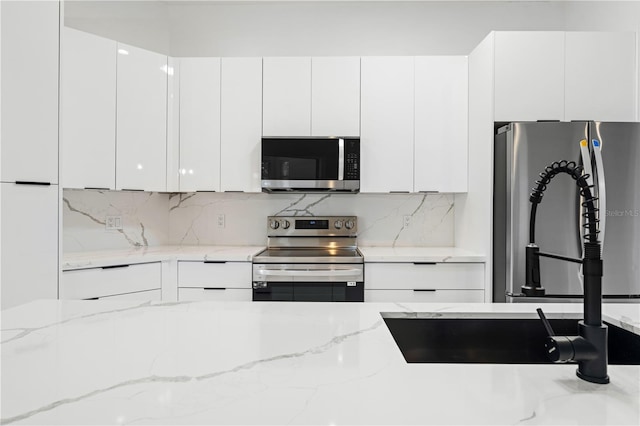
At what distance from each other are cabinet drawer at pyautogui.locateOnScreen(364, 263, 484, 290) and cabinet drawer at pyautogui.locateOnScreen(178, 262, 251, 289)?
0.83 m

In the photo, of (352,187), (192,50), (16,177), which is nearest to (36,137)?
(16,177)

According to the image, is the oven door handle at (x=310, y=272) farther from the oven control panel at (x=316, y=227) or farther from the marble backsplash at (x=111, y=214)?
the marble backsplash at (x=111, y=214)

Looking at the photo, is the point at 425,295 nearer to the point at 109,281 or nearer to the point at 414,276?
the point at 414,276

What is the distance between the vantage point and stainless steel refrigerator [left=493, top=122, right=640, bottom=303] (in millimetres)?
2381

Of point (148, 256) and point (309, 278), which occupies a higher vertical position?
point (148, 256)

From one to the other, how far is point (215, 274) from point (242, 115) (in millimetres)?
1193

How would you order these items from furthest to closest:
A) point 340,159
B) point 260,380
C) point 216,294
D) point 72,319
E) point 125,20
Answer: point 125,20 → point 340,159 → point 216,294 → point 72,319 → point 260,380

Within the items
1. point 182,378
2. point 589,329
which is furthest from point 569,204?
point 182,378

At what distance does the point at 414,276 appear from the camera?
2.76m

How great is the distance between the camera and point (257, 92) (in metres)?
3.03

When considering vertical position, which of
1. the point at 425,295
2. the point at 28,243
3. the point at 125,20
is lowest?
the point at 425,295

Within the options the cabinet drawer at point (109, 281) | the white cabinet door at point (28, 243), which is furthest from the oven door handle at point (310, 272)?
the white cabinet door at point (28, 243)

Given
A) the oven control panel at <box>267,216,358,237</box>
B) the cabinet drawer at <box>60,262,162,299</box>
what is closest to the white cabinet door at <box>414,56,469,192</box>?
the oven control panel at <box>267,216,358,237</box>

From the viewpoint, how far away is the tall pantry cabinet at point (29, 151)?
1987mm
